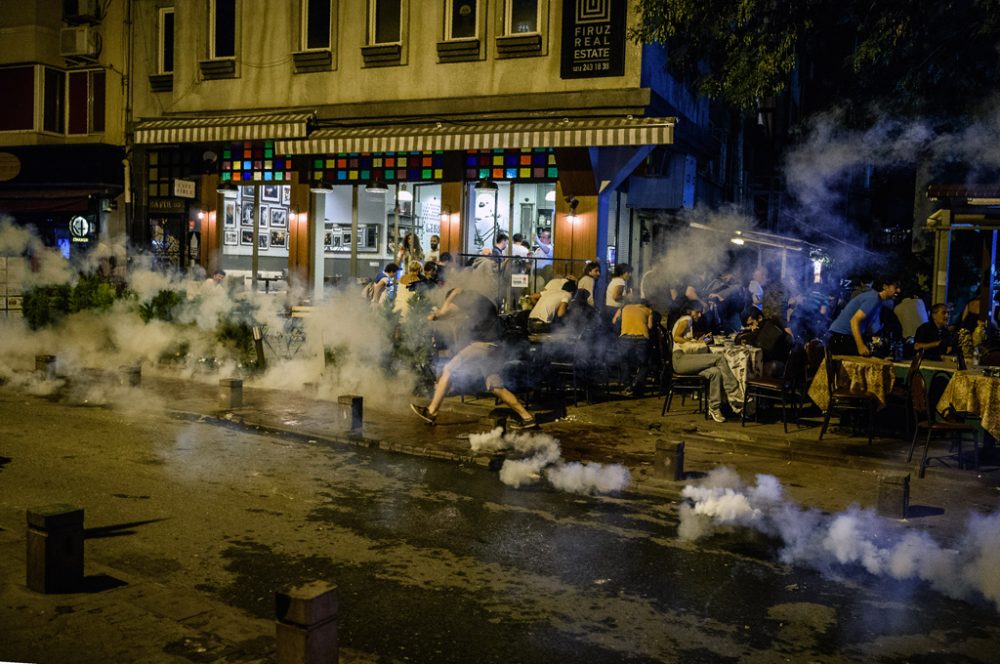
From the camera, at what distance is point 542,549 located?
19.7 feet

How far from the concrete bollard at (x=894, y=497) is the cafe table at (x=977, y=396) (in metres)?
2.03

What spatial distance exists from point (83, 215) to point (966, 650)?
75.0ft

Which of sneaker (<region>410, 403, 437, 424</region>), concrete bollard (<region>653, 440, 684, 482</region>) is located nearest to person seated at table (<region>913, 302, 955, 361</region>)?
concrete bollard (<region>653, 440, 684, 482</region>)

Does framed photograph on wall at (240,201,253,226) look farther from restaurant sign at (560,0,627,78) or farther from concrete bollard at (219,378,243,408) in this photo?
concrete bollard at (219,378,243,408)

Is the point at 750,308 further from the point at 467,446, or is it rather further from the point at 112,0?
the point at 112,0

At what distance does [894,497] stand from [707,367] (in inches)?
157

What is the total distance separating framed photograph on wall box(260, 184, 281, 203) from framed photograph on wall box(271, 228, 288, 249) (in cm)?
69

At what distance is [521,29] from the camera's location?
16.6 metres

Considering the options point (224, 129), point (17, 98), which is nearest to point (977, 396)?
point (224, 129)

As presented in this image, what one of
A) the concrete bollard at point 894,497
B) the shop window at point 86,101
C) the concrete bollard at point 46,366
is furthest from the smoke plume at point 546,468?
the shop window at point 86,101

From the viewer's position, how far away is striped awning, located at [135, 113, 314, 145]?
17609 millimetres

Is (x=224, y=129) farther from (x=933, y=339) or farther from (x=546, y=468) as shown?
(x=933, y=339)

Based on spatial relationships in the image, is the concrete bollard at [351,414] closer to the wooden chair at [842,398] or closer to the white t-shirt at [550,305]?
the white t-shirt at [550,305]

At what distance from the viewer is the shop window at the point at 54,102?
908 inches
